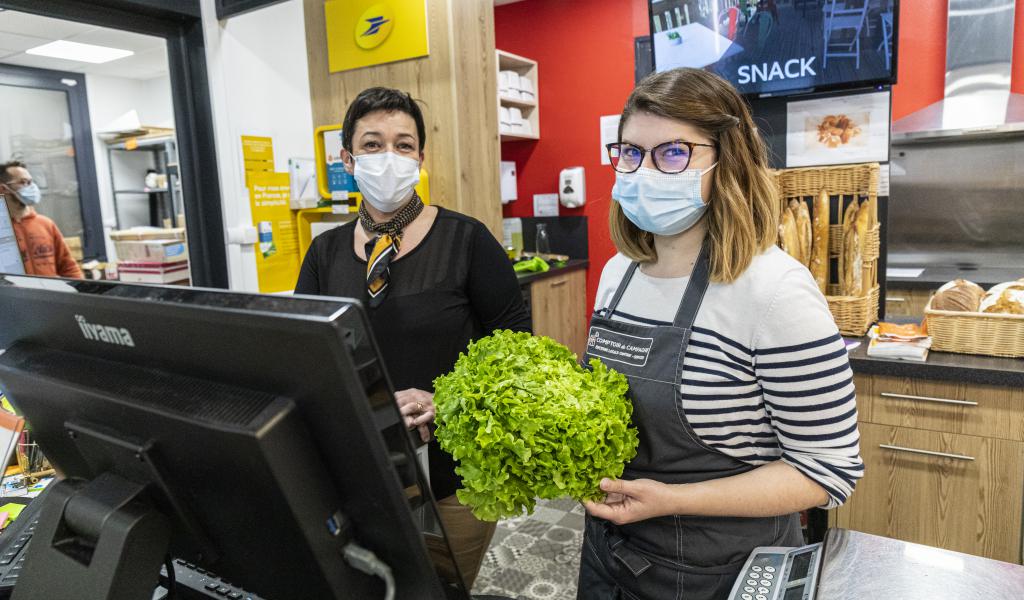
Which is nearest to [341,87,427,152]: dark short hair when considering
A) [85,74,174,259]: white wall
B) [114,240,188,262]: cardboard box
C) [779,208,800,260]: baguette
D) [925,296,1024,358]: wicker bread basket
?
[779,208,800,260]: baguette

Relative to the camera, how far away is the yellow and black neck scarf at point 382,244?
66.4 inches

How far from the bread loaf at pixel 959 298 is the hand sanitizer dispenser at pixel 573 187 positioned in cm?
327

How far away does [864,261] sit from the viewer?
8.18 ft

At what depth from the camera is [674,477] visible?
3.68 feet

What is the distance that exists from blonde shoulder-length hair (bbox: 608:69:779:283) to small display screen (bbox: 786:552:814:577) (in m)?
0.44

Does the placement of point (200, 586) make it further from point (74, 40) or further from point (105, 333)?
point (74, 40)

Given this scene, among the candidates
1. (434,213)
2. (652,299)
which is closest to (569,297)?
(434,213)

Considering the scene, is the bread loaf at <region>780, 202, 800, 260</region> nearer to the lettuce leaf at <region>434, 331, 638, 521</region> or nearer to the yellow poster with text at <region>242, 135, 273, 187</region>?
the lettuce leaf at <region>434, 331, 638, 521</region>

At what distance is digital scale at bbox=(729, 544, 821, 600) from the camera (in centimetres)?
93

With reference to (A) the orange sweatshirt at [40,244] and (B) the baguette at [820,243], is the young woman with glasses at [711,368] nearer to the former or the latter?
(B) the baguette at [820,243]

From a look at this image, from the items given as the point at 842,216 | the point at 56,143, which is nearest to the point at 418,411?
the point at 842,216

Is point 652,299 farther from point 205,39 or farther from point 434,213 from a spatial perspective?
point 205,39

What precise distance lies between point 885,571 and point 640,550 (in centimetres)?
39

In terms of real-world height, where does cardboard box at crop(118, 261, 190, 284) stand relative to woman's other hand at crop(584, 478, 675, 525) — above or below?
above
